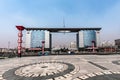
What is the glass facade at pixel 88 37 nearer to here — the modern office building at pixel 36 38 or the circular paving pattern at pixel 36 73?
the modern office building at pixel 36 38

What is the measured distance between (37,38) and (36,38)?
2.91ft

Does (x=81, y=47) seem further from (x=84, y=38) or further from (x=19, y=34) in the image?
(x=19, y=34)

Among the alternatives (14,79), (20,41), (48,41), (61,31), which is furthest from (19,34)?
(48,41)

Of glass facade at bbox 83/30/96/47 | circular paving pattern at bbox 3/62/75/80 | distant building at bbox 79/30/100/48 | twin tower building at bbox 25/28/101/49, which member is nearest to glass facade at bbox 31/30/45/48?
twin tower building at bbox 25/28/101/49

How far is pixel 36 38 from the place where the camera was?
391 feet

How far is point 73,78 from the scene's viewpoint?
14031 mm

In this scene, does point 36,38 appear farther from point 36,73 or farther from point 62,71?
point 62,71

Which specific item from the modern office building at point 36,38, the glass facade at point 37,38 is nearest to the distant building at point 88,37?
the modern office building at point 36,38

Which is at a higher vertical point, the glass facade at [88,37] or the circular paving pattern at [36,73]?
the glass facade at [88,37]

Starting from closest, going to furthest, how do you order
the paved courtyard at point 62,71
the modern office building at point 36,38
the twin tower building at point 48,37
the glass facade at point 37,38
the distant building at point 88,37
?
1. the paved courtyard at point 62,71
2. the modern office building at point 36,38
3. the twin tower building at point 48,37
4. the glass facade at point 37,38
5. the distant building at point 88,37

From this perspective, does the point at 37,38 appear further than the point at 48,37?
Yes

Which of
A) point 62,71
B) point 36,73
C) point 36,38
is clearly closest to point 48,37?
point 36,38

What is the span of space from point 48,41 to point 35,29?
16.2 metres

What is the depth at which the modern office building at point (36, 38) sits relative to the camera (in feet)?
386
